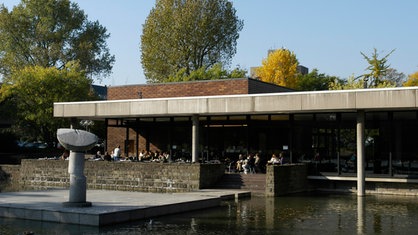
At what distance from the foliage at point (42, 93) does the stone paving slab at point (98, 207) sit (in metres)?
24.5

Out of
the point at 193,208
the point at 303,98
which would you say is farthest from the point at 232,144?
the point at 193,208

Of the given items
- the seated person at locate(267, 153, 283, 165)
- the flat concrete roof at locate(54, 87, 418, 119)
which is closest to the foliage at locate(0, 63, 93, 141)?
the flat concrete roof at locate(54, 87, 418, 119)

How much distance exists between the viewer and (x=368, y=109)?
23.9 meters

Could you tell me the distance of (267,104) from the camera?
25.4 metres

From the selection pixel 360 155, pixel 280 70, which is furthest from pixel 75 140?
pixel 280 70

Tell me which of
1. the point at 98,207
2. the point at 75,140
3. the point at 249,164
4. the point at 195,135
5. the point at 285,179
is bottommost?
the point at 98,207

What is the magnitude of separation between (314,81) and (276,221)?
5238cm

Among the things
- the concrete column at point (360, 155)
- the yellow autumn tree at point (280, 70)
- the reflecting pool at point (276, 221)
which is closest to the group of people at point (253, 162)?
the concrete column at point (360, 155)

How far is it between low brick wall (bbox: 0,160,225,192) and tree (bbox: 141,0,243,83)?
2620cm

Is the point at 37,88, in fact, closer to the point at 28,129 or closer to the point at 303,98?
the point at 28,129

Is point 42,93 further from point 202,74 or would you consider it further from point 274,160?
point 274,160

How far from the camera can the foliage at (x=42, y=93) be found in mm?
44281

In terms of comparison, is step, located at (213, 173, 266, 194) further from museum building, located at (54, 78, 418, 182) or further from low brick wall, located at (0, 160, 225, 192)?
museum building, located at (54, 78, 418, 182)

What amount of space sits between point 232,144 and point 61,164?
29.9 ft
